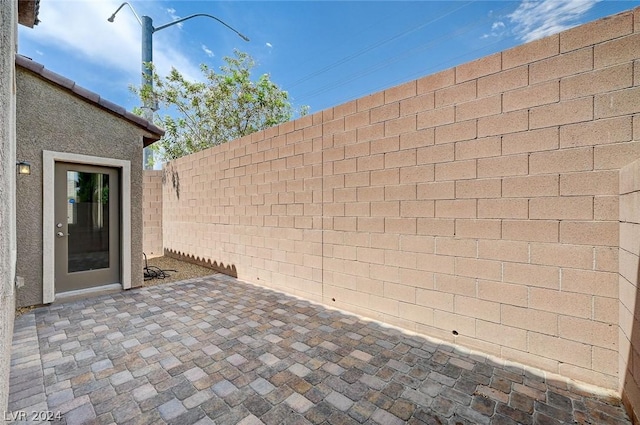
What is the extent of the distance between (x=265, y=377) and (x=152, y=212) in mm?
8462

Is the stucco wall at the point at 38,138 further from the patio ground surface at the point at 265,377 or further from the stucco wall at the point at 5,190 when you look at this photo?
the stucco wall at the point at 5,190

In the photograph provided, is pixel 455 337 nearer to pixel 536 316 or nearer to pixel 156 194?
pixel 536 316

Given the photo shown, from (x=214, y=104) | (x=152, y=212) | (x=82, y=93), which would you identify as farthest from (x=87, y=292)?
(x=214, y=104)

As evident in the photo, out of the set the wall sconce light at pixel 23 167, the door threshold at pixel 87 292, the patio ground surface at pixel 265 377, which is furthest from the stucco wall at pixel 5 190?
the door threshold at pixel 87 292

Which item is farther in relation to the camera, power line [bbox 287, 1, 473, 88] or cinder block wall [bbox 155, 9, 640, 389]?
power line [bbox 287, 1, 473, 88]

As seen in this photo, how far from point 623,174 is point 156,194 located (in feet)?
34.3

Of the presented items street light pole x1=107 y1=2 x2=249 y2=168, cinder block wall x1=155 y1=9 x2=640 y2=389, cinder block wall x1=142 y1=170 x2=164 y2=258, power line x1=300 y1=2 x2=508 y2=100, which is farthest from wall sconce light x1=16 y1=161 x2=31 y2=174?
power line x1=300 y1=2 x2=508 y2=100

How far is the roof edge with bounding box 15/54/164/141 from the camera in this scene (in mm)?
4211

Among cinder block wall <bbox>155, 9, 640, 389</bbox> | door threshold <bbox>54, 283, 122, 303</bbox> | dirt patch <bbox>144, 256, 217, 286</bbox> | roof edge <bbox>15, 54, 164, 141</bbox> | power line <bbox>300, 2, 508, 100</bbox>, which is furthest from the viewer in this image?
power line <bbox>300, 2, 508, 100</bbox>

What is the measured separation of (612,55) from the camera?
2.35 meters

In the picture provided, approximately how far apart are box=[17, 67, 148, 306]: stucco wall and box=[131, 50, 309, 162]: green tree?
284 inches

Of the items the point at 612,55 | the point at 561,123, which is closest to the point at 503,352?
the point at 561,123

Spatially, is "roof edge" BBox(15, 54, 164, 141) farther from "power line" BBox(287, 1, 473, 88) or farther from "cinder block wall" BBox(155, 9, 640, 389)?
"power line" BBox(287, 1, 473, 88)

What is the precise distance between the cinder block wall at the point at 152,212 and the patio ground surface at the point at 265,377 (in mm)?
5455
